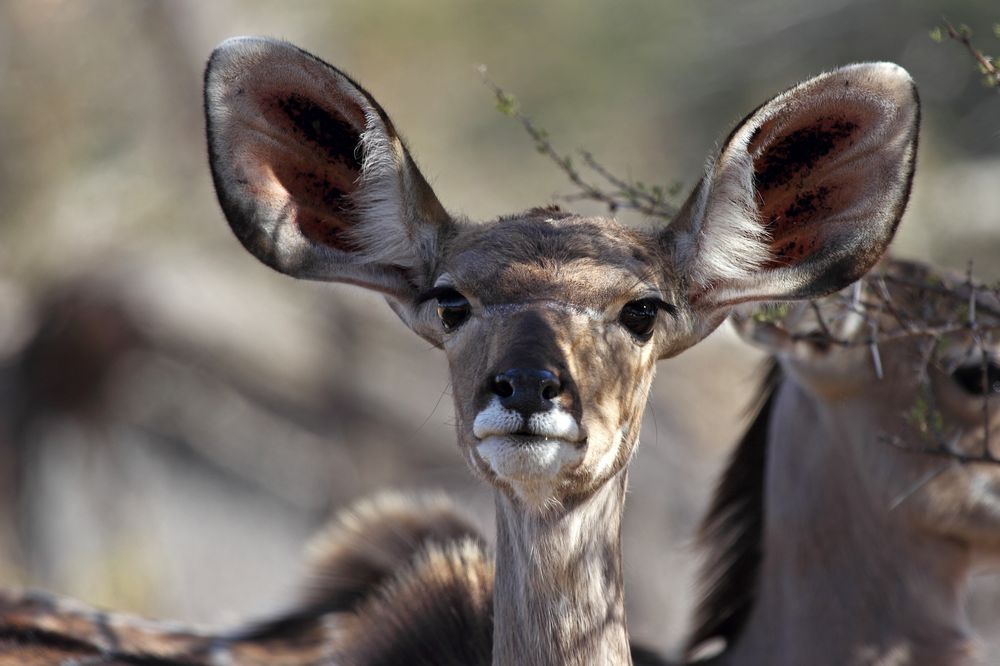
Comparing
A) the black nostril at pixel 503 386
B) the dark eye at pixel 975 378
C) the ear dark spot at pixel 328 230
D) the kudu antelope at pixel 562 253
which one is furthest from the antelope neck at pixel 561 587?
the dark eye at pixel 975 378

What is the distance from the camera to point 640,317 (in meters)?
2.89

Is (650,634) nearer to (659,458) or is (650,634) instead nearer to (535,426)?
(659,458)

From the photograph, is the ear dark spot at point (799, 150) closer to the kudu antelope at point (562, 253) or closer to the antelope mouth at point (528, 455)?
the kudu antelope at point (562, 253)

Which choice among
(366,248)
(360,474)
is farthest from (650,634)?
(366,248)

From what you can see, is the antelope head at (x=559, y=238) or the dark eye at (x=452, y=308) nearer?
the antelope head at (x=559, y=238)

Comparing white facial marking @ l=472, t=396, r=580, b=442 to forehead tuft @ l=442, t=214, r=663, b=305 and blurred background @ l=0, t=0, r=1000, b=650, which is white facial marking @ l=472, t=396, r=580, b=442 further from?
blurred background @ l=0, t=0, r=1000, b=650

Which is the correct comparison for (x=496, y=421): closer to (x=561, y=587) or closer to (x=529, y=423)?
(x=529, y=423)

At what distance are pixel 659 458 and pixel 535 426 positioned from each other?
19.4 feet

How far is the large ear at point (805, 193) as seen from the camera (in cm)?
282

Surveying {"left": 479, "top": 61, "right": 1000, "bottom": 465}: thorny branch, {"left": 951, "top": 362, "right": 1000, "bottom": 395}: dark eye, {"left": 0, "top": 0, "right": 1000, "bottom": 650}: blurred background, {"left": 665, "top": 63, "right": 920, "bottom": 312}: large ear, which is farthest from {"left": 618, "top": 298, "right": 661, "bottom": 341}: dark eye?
{"left": 0, "top": 0, "right": 1000, "bottom": 650}: blurred background

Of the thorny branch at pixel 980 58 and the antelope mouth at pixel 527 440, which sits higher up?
the thorny branch at pixel 980 58

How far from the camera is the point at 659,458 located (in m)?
8.37

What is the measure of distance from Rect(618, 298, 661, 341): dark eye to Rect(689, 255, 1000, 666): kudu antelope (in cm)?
83

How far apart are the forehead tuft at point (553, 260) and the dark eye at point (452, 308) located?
0.03m
